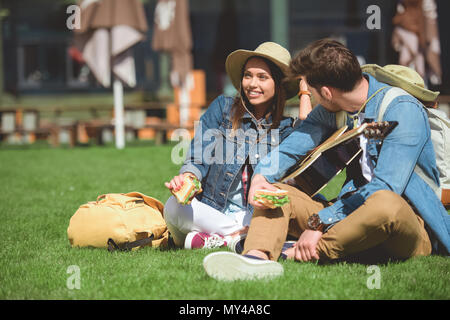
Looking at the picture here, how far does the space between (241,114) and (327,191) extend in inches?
87.2

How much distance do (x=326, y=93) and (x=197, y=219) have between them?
1134 millimetres

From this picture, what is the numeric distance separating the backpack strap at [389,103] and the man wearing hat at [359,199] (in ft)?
0.05

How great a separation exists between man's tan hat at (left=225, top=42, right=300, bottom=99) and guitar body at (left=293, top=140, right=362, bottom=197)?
0.73 m

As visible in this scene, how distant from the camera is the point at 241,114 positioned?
384 centimetres

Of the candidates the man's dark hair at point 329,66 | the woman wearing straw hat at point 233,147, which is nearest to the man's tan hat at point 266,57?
the woman wearing straw hat at point 233,147

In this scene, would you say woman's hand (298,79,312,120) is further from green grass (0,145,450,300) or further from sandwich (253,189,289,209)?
green grass (0,145,450,300)

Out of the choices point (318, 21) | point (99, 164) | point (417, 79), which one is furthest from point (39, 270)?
point (318, 21)

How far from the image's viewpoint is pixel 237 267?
286cm

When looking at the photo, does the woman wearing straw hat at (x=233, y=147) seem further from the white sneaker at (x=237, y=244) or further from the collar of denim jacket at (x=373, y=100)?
the collar of denim jacket at (x=373, y=100)

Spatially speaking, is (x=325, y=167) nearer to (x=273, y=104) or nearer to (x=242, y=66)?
(x=273, y=104)

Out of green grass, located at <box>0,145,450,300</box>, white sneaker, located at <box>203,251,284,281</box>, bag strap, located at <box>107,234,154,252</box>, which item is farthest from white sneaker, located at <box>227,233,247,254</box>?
bag strap, located at <box>107,234,154,252</box>

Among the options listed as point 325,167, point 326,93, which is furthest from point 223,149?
point 326,93

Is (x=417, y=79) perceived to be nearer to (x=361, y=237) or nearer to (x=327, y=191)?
(x=361, y=237)
